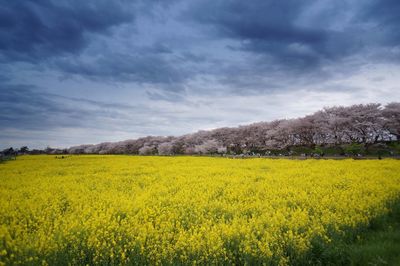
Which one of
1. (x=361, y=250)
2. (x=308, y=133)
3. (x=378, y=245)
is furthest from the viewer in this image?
(x=308, y=133)

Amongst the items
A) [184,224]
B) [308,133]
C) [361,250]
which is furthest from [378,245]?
[308,133]

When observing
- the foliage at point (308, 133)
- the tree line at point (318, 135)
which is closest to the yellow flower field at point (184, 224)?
the tree line at point (318, 135)

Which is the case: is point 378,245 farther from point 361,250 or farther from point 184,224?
point 184,224

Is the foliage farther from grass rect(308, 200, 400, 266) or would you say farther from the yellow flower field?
Answer: grass rect(308, 200, 400, 266)

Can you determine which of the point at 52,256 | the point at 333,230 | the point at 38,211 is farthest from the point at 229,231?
the point at 38,211

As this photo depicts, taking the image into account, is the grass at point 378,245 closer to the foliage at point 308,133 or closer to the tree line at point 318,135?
the tree line at point 318,135

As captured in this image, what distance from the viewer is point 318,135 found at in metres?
70.2

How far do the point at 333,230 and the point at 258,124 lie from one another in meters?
82.6

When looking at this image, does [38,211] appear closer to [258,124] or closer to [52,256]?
[52,256]

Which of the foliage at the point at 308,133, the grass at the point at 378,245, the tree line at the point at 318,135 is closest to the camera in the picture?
the grass at the point at 378,245

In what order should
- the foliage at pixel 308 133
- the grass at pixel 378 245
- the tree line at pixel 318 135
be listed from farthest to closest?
the foliage at pixel 308 133, the tree line at pixel 318 135, the grass at pixel 378 245

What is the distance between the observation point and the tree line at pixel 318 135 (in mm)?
51625

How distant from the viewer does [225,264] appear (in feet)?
21.8

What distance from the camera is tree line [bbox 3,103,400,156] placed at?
51625 mm
